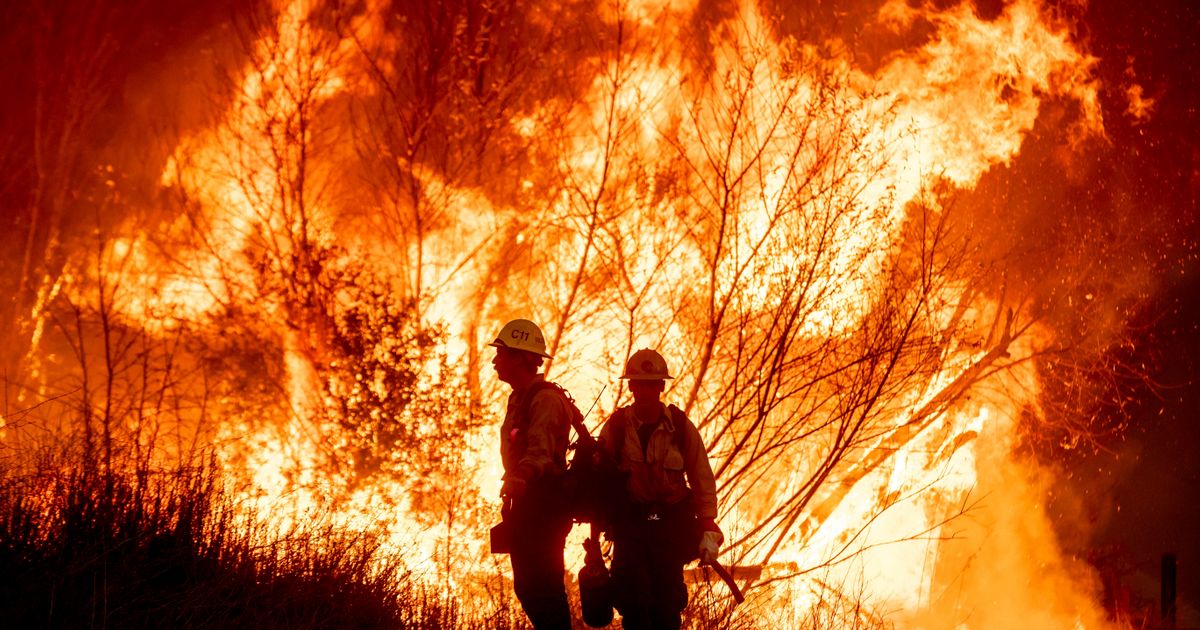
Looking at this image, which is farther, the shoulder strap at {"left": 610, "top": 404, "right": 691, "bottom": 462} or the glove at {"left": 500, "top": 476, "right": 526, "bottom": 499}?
the shoulder strap at {"left": 610, "top": 404, "right": 691, "bottom": 462}

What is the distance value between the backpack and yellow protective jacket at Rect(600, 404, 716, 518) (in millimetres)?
73

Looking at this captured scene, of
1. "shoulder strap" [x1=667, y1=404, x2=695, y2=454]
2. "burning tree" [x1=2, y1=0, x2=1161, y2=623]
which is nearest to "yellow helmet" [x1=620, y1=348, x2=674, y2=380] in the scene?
"shoulder strap" [x1=667, y1=404, x2=695, y2=454]

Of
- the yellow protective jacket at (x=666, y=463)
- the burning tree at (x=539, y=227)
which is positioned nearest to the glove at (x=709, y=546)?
the yellow protective jacket at (x=666, y=463)

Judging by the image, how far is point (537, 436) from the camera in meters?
5.04

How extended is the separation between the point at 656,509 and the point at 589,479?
0.37 meters

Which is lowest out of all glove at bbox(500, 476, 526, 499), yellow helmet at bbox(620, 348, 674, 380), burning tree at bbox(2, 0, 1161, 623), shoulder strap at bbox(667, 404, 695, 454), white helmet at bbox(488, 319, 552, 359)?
glove at bbox(500, 476, 526, 499)

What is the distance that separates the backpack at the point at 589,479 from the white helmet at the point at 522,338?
0.19 meters

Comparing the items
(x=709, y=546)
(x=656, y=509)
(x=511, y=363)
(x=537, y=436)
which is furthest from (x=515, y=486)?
(x=709, y=546)

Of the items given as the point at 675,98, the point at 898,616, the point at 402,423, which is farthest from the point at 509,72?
the point at 898,616

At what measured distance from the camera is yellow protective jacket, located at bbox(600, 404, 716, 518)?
526 cm

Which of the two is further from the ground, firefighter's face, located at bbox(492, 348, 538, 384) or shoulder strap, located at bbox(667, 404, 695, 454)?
firefighter's face, located at bbox(492, 348, 538, 384)

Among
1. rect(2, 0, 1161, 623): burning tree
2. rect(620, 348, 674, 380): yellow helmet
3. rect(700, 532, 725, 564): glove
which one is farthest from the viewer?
rect(2, 0, 1161, 623): burning tree

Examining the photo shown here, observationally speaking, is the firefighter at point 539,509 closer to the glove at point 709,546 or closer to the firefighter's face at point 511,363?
the firefighter's face at point 511,363

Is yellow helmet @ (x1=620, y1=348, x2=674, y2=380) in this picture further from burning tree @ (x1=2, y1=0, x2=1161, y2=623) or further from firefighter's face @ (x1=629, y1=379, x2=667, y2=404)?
burning tree @ (x1=2, y1=0, x2=1161, y2=623)
